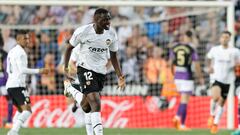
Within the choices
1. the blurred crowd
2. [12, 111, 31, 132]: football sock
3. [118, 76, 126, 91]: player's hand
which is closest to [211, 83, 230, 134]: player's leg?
the blurred crowd

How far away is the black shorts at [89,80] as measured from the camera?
552 inches

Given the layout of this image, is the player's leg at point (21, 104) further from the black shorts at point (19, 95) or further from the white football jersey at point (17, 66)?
the white football jersey at point (17, 66)

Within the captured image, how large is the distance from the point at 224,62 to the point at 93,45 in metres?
6.85

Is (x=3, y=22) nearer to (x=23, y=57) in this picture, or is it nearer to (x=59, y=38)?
(x=59, y=38)

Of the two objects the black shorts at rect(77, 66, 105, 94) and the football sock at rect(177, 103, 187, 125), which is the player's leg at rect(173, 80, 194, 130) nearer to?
the football sock at rect(177, 103, 187, 125)

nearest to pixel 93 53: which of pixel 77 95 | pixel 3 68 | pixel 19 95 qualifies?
pixel 77 95

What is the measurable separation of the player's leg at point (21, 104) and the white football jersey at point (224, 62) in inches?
198

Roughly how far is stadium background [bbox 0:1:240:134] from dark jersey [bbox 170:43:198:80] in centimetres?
136

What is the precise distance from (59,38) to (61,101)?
2.45 meters

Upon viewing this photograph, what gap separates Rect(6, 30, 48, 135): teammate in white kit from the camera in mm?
16406

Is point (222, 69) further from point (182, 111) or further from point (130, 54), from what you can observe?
point (130, 54)

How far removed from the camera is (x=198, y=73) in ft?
74.3

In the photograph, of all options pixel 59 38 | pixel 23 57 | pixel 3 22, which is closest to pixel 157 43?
pixel 59 38

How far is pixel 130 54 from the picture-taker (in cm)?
2416
